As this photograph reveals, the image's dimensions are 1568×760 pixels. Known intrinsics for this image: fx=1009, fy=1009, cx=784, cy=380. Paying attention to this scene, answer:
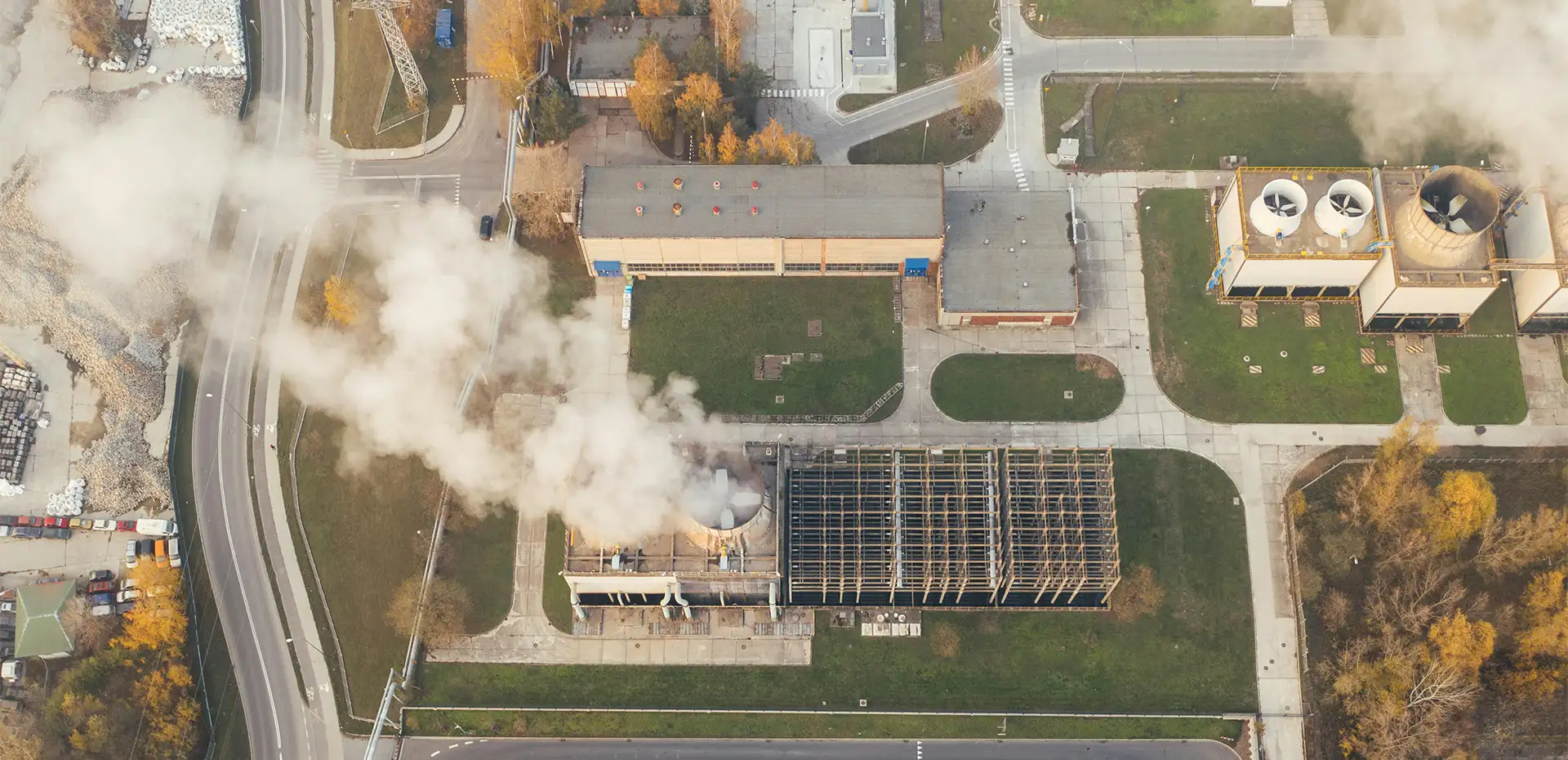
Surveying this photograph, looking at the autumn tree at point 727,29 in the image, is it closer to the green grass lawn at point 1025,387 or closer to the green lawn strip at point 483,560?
the green grass lawn at point 1025,387

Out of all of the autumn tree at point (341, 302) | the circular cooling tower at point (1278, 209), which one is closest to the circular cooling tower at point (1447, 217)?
the circular cooling tower at point (1278, 209)

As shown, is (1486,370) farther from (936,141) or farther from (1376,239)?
(936,141)

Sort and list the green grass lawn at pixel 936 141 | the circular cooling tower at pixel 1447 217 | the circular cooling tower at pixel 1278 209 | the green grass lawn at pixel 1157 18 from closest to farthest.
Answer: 1. the circular cooling tower at pixel 1447 217
2. the circular cooling tower at pixel 1278 209
3. the green grass lawn at pixel 936 141
4. the green grass lawn at pixel 1157 18

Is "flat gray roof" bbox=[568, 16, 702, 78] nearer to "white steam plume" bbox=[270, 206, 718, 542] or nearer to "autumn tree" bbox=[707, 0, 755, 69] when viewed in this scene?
"autumn tree" bbox=[707, 0, 755, 69]

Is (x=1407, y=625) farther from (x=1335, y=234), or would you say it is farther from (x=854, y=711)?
(x=854, y=711)

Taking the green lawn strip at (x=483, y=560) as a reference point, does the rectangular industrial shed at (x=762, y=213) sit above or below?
above

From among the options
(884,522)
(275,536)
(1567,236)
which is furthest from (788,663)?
(1567,236)

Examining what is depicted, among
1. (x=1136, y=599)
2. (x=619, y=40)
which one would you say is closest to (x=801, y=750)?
(x=1136, y=599)
